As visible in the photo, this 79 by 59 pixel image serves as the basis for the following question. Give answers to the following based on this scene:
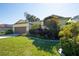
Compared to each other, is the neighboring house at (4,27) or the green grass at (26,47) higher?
the neighboring house at (4,27)

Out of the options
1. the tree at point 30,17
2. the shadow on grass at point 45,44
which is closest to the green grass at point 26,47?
the shadow on grass at point 45,44

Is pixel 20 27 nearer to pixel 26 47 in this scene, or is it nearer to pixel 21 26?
pixel 21 26

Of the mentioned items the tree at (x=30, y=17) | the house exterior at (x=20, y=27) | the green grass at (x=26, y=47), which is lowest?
the green grass at (x=26, y=47)

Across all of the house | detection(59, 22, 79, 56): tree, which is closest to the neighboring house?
the house

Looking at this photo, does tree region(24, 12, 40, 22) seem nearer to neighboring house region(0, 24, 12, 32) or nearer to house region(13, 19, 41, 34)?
house region(13, 19, 41, 34)

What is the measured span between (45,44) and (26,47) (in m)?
0.21

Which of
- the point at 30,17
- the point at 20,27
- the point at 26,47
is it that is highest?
the point at 30,17

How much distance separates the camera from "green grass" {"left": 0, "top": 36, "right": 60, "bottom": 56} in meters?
2.46

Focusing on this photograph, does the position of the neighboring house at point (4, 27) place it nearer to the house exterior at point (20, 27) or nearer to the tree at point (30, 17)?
the house exterior at point (20, 27)

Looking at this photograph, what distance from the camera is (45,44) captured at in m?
2.49

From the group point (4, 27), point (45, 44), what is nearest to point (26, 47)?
point (45, 44)

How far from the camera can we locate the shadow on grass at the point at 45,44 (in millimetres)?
2471

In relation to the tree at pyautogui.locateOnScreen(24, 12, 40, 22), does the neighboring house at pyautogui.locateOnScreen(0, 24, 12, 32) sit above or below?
below

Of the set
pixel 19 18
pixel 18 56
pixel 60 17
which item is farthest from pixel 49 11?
pixel 18 56
